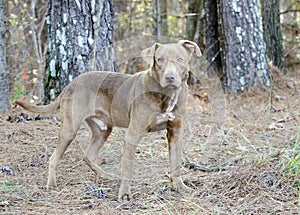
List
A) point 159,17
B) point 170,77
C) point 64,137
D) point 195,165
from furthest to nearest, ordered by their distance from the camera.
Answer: point 159,17 → point 195,165 → point 64,137 → point 170,77

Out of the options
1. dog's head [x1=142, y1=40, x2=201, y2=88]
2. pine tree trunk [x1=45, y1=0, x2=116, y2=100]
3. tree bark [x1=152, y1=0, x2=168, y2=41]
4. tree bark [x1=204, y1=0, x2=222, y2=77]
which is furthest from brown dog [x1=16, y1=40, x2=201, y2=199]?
tree bark [x1=152, y1=0, x2=168, y2=41]

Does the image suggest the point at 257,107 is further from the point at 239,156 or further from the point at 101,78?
the point at 101,78

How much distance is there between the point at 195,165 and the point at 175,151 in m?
0.51

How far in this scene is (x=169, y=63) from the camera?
154 inches

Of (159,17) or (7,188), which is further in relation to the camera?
(159,17)

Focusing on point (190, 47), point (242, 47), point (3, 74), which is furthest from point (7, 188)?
point (242, 47)

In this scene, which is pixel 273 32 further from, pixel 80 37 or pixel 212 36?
pixel 80 37

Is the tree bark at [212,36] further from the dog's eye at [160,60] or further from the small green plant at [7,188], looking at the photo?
the small green plant at [7,188]

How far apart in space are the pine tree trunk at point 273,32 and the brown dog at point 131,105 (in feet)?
17.2

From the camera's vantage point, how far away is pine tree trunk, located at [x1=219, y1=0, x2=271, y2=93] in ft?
25.1

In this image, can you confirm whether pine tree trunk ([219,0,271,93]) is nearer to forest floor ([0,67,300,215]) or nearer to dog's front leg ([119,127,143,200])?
forest floor ([0,67,300,215])

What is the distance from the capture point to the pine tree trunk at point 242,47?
765 centimetres

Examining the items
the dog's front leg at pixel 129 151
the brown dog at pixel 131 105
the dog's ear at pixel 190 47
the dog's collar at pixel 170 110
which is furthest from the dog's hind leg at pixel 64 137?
the dog's ear at pixel 190 47

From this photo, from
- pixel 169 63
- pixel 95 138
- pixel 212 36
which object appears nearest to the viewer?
pixel 169 63
